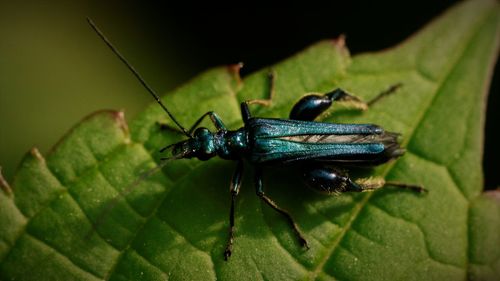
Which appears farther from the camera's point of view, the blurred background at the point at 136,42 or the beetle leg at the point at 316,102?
the blurred background at the point at 136,42

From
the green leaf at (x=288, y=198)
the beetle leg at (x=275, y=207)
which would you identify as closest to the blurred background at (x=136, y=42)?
the green leaf at (x=288, y=198)

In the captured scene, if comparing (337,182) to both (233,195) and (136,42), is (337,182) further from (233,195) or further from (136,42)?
(136,42)

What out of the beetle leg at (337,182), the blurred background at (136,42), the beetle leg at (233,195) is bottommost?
the beetle leg at (337,182)

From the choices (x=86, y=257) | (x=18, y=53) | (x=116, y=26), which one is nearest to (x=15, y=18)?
(x=18, y=53)

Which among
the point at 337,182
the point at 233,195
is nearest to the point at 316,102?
the point at 337,182

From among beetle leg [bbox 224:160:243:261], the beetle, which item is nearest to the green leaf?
beetle leg [bbox 224:160:243:261]

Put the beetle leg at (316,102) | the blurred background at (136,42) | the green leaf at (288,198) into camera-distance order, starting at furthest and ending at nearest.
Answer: the blurred background at (136,42), the beetle leg at (316,102), the green leaf at (288,198)

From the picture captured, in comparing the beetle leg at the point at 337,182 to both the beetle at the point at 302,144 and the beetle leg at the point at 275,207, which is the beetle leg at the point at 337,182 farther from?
the beetle leg at the point at 275,207
